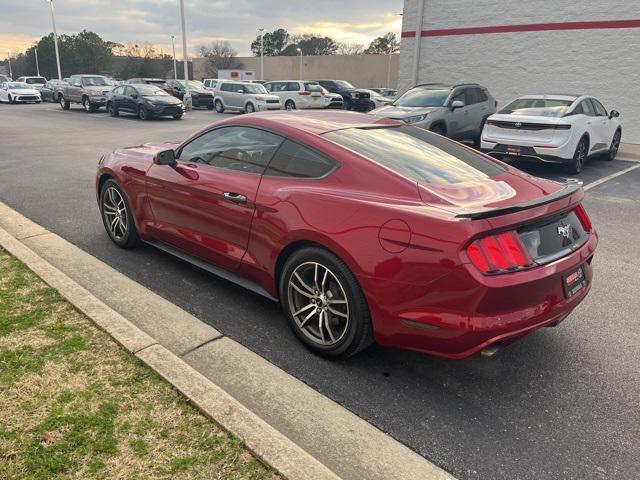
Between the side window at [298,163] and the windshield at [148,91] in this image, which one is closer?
the side window at [298,163]

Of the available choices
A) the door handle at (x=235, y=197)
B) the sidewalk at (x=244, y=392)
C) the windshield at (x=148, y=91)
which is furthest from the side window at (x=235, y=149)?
the windshield at (x=148, y=91)

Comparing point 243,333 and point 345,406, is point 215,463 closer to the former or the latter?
point 345,406

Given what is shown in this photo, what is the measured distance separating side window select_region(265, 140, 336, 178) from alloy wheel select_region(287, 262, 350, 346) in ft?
2.06

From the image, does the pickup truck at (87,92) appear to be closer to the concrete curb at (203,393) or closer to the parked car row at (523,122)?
the parked car row at (523,122)

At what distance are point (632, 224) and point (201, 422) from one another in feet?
21.4

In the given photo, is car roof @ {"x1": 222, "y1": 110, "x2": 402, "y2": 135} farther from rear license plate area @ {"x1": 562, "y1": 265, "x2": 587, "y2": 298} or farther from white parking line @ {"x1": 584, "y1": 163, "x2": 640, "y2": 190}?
white parking line @ {"x1": 584, "y1": 163, "x2": 640, "y2": 190}

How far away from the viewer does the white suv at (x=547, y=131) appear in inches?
371

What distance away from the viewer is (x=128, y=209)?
193 inches

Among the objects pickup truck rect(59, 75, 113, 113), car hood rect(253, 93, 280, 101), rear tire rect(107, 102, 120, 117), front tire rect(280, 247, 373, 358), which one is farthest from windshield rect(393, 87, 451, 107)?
pickup truck rect(59, 75, 113, 113)

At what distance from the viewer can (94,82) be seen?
1039 inches

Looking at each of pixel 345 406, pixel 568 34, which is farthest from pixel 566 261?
pixel 568 34

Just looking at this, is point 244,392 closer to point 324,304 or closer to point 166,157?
point 324,304

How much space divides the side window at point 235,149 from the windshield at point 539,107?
783 cm

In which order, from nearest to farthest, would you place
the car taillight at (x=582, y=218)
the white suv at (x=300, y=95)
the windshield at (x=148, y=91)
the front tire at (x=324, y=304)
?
the front tire at (x=324, y=304), the car taillight at (x=582, y=218), the windshield at (x=148, y=91), the white suv at (x=300, y=95)
